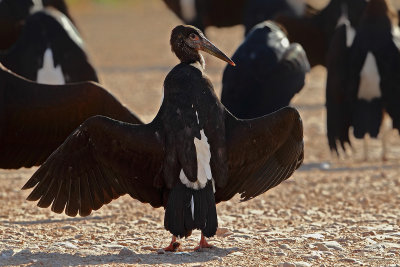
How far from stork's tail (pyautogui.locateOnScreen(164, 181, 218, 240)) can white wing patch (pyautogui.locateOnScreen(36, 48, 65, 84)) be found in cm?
356

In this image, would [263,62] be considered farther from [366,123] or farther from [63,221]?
[63,221]

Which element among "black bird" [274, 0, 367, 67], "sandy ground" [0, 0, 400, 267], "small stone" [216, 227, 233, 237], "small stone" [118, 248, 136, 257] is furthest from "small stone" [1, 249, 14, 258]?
"black bird" [274, 0, 367, 67]

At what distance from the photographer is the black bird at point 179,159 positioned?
20.7ft

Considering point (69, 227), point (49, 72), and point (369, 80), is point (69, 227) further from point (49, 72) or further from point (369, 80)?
point (369, 80)

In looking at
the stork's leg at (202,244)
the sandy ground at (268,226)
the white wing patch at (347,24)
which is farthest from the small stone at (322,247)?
the white wing patch at (347,24)

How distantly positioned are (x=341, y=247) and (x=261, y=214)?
1561 millimetres

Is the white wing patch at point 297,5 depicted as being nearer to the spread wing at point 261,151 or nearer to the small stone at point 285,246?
the spread wing at point 261,151

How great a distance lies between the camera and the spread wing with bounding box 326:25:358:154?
399 inches

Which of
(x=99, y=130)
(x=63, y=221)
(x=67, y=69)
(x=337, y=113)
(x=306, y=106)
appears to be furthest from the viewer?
(x=306, y=106)

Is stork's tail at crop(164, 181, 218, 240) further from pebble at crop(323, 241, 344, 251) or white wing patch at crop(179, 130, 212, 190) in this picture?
pebble at crop(323, 241, 344, 251)

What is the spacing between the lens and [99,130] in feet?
20.9

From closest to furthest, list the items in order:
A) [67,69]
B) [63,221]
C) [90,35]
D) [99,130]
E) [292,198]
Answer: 1. [99,130]
2. [63,221]
3. [292,198]
4. [67,69]
5. [90,35]

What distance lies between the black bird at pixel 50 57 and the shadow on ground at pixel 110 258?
11.2ft

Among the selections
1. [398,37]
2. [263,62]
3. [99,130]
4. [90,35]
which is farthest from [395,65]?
[90,35]
